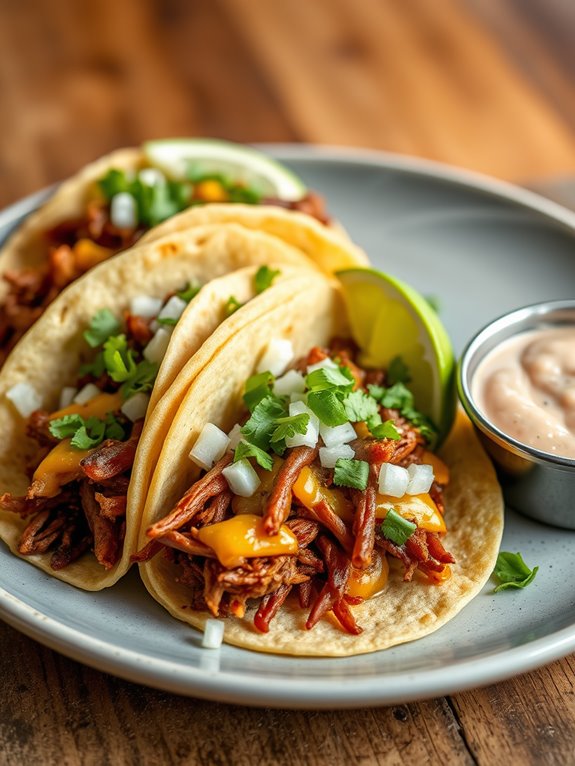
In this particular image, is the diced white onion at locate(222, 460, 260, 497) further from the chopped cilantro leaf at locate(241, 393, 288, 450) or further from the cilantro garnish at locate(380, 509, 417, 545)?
the cilantro garnish at locate(380, 509, 417, 545)

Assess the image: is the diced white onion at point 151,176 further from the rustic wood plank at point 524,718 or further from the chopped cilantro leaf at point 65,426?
the rustic wood plank at point 524,718

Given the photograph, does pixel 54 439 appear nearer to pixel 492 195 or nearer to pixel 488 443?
pixel 488 443

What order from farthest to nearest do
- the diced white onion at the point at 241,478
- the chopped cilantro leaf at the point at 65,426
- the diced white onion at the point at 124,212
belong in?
the diced white onion at the point at 124,212 → the chopped cilantro leaf at the point at 65,426 → the diced white onion at the point at 241,478

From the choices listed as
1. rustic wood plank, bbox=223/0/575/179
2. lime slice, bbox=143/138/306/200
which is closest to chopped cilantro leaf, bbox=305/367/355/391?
lime slice, bbox=143/138/306/200

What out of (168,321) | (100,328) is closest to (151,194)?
(100,328)

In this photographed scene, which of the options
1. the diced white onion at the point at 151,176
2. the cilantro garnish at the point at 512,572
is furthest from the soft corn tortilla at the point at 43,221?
the cilantro garnish at the point at 512,572

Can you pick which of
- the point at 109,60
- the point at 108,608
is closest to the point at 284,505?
the point at 108,608

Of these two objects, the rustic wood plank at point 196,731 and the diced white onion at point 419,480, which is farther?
the diced white onion at point 419,480
